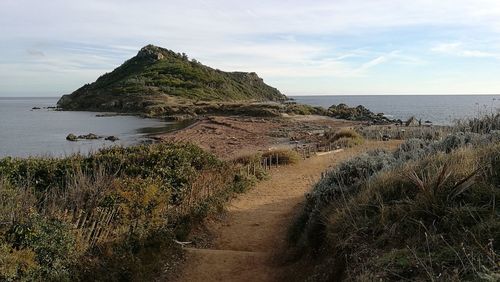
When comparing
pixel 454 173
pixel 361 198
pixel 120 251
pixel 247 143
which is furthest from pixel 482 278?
pixel 247 143

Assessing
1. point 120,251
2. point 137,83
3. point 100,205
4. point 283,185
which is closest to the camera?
point 120,251

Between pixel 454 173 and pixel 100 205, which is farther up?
pixel 454 173

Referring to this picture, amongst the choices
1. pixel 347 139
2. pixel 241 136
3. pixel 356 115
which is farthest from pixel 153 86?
pixel 347 139

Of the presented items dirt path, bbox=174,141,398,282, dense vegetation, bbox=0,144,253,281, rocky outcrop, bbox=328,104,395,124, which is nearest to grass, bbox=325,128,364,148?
dirt path, bbox=174,141,398,282

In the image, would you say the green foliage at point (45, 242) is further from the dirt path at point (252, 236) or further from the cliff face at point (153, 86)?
the cliff face at point (153, 86)

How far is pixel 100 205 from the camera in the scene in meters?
8.13

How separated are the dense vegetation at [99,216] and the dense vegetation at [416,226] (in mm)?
2773

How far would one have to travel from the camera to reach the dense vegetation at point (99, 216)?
6.25 meters

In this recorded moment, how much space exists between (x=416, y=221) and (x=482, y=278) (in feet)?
5.94

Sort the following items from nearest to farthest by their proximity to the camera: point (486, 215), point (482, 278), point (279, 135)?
point (482, 278)
point (486, 215)
point (279, 135)

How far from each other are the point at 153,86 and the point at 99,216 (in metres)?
108

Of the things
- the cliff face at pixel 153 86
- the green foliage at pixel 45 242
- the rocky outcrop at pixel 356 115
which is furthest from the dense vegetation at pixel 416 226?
the cliff face at pixel 153 86

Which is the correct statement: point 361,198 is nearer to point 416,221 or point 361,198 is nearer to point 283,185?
point 416,221

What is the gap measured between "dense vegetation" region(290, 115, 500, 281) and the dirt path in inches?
36.8
